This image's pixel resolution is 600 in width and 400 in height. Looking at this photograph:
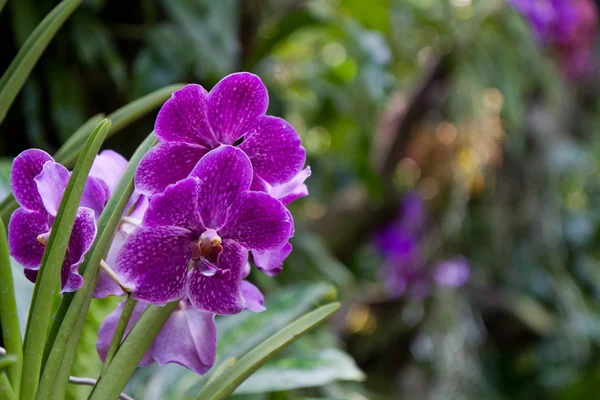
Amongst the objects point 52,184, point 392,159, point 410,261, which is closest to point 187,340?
point 52,184

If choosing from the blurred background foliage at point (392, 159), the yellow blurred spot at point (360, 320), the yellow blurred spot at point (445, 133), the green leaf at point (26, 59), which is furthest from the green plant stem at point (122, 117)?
the yellow blurred spot at point (360, 320)

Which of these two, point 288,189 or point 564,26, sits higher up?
point 288,189

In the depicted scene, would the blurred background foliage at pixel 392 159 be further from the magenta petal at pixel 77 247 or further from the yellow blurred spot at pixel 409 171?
the magenta petal at pixel 77 247

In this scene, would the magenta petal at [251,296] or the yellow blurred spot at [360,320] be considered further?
the yellow blurred spot at [360,320]

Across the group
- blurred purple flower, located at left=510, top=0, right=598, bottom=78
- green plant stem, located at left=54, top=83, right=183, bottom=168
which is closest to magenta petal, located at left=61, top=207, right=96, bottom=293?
green plant stem, located at left=54, top=83, right=183, bottom=168

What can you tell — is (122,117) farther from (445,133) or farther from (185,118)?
(445,133)

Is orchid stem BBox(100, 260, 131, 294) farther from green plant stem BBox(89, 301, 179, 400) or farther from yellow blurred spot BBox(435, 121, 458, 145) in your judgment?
yellow blurred spot BBox(435, 121, 458, 145)

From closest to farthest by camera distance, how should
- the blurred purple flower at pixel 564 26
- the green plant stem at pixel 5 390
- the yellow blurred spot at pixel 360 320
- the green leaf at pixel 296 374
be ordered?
the green plant stem at pixel 5 390
the green leaf at pixel 296 374
the blurred purple flower at pixel 564 26
the yellow blurred spot at pixel 360 320
